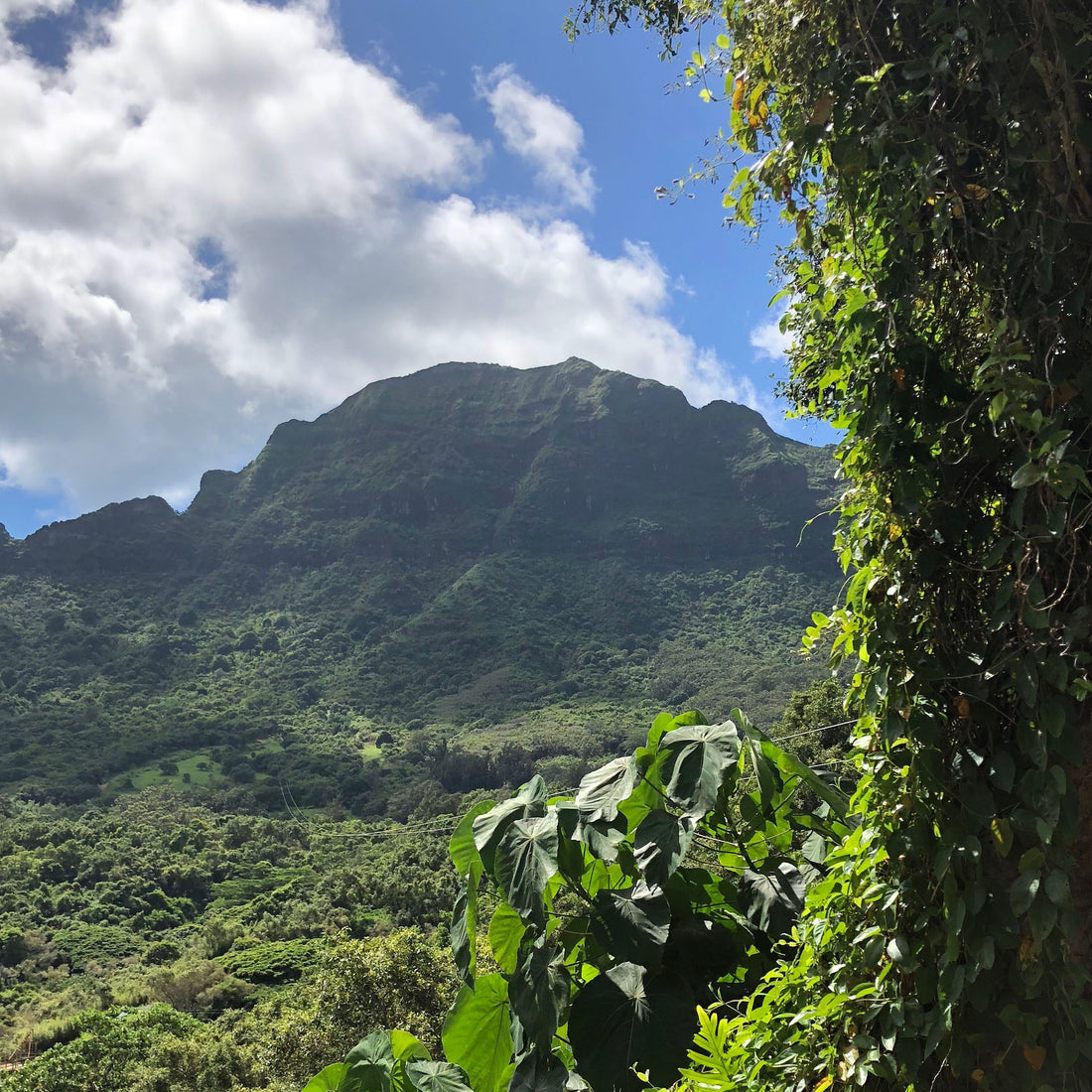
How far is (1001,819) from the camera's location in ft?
3.71

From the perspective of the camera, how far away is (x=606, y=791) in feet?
5.46

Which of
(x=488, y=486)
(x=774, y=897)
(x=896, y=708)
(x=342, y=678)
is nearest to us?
(x=896, y=708)

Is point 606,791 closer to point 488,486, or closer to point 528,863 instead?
point 528,863

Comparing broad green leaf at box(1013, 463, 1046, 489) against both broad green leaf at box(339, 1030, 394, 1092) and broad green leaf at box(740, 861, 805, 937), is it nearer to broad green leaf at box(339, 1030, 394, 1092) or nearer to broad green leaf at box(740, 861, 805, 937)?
broad green leaf at box(740, 861, 805, 937)

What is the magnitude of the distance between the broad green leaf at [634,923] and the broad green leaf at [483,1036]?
26 centimetres

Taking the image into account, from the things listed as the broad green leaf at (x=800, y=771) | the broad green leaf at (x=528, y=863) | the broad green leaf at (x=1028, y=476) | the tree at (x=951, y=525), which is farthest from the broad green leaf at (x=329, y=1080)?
the broad green leaf at (x=1028, y=476)

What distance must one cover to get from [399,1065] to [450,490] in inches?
5015

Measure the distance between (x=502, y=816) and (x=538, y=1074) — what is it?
1.51ft

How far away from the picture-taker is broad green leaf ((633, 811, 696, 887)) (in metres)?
1.57

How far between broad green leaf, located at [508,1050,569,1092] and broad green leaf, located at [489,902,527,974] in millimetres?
161

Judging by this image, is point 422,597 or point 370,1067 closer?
point 370,1067

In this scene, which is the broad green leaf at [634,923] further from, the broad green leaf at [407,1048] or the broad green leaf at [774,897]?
the broad green leaf at [407,1048]

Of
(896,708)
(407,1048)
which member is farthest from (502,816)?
(896,708)

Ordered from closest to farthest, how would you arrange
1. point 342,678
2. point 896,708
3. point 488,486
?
point 896,708, point 342,678, point 488,486
